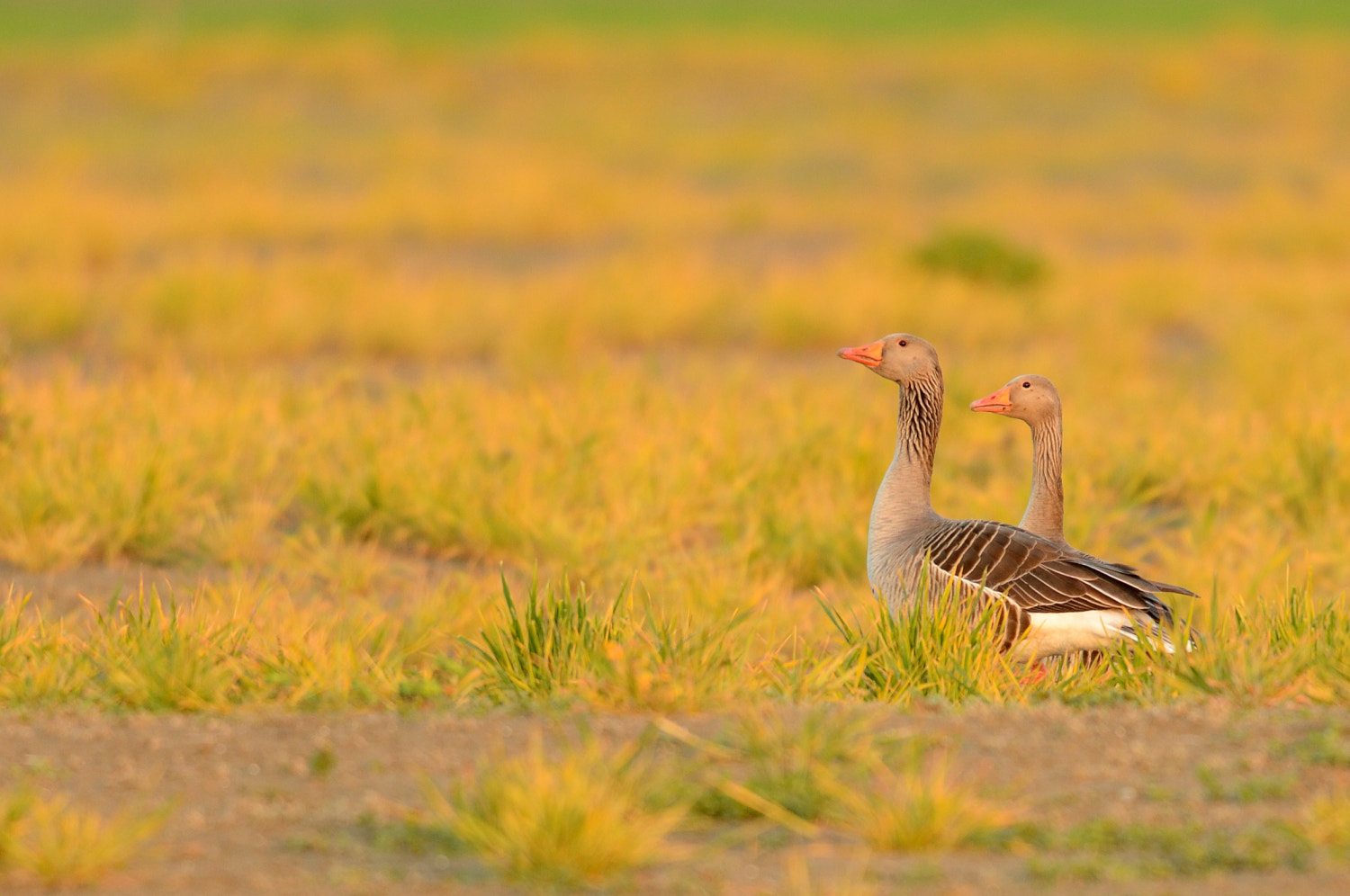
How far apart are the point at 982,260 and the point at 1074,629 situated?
947 centimetres

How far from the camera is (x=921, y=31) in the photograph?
159 ft

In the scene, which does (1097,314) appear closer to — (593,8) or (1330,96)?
(1330,96)

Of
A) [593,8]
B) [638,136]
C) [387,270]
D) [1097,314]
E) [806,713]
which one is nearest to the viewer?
[806,713]

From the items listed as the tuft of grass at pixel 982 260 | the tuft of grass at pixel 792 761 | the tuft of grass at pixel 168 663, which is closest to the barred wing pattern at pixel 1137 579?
the tuft of grass at pixel 792 761

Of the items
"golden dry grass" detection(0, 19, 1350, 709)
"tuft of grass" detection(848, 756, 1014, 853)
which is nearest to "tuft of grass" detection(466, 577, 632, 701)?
"golden dry grass" detection(0, 19, 1350, 709)

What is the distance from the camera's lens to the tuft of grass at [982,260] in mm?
14289

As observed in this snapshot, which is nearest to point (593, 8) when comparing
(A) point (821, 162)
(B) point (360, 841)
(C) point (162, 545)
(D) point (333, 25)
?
(D) point (333, 25)

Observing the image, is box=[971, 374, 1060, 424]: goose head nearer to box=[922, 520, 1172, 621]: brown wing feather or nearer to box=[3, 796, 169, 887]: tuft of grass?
box=[922, 520, 1172, 621]: brown wing feather

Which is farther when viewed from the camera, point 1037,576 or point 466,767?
point 1037,576

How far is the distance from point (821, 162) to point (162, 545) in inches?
704

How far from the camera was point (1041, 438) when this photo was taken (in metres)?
5.96

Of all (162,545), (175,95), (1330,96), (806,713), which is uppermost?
(1330,96)

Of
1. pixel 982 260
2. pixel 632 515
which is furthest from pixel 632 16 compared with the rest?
pixel 632 515

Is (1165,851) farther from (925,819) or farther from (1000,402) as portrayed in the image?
(1000,402)
